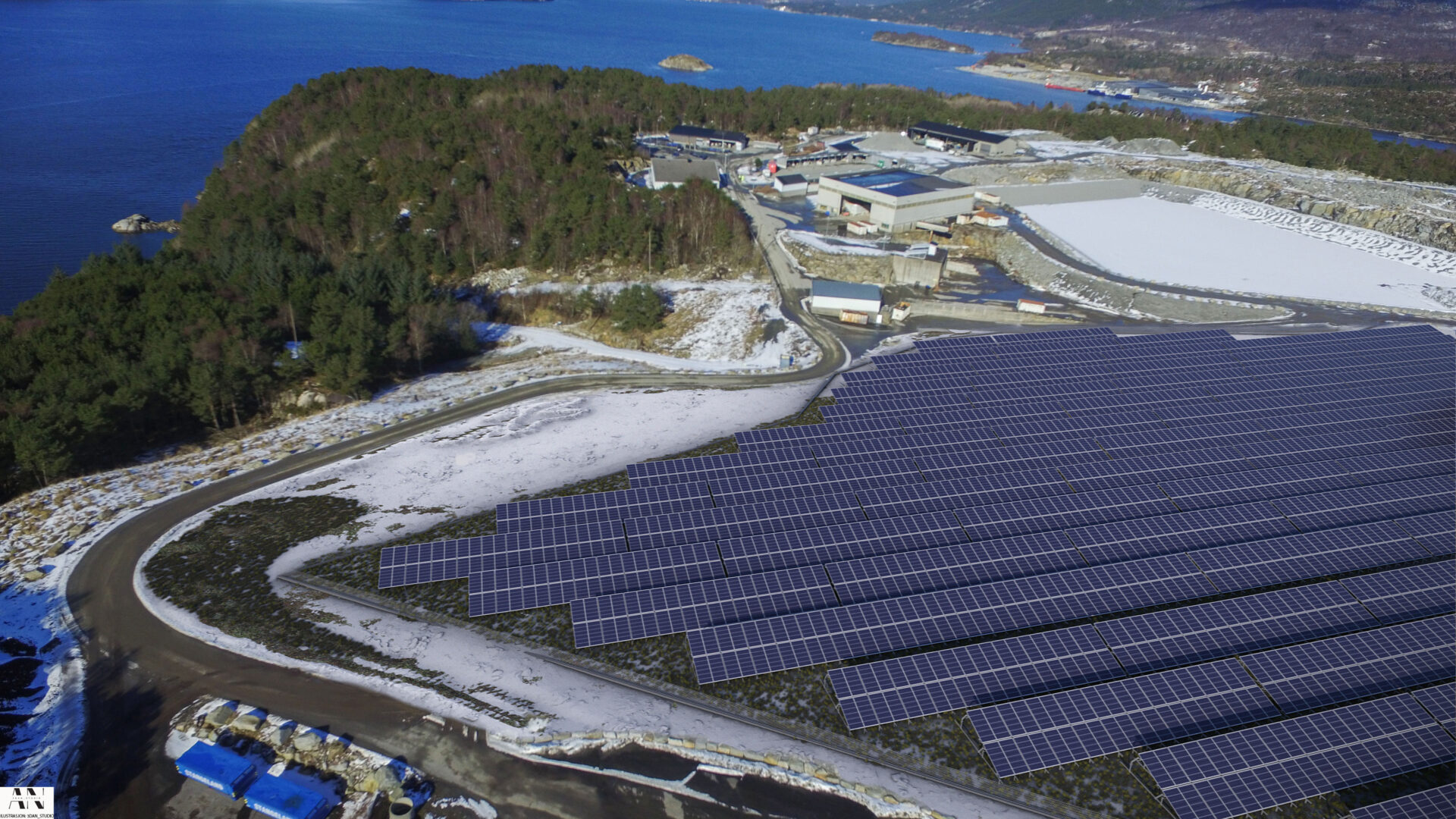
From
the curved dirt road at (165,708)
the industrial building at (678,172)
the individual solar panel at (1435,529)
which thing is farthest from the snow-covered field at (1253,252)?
the curved dirt road at (165,708)

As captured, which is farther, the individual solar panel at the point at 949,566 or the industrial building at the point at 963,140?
the industrial building at the point at 963,140

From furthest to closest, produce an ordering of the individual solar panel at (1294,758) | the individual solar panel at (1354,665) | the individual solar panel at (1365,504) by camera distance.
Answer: the individual solar panel at (1365,504)
the individual solar panel at (1354,665)
the individual solar panel at (1294,758)

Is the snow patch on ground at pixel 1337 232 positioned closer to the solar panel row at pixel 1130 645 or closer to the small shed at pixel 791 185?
the small shed at pixel 791 185

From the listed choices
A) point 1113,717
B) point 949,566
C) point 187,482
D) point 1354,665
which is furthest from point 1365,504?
point 187,482

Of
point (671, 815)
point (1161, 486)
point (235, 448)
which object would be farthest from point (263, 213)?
point (1161, 486)

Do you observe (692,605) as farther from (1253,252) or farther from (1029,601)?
(1253,252)

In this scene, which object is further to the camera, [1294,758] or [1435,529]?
[1435,529]

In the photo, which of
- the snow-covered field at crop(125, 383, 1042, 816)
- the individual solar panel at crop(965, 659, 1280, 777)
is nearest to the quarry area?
the snow-covered field at crop(125, 383, 1042, 816)
